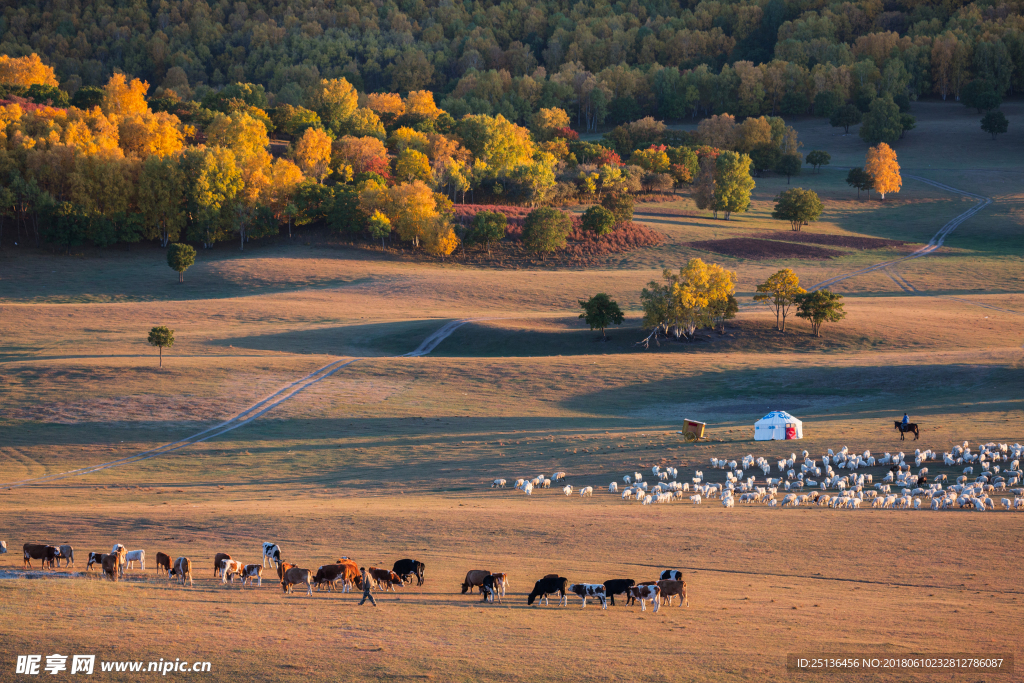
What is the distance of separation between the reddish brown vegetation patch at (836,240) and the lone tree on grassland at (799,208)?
2847 mm

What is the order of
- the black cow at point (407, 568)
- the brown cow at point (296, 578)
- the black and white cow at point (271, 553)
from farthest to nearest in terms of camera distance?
1. the black and white cow at point (271, 553)
2. the black cow at point (407, 568)
3. the brown cow at point (296, 578)

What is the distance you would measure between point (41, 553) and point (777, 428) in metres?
29.6

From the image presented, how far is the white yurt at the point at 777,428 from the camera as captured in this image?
41.0 meters

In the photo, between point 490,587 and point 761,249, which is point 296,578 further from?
point 761,249


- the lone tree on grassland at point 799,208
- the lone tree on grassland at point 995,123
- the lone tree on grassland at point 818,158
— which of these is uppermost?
the lone tree on grassland at point 995,123

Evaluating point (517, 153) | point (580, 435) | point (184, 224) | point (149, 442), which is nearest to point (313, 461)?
point (149, 442)

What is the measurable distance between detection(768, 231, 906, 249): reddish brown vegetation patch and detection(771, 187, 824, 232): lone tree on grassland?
9.34 feet

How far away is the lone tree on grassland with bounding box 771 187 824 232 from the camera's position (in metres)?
117

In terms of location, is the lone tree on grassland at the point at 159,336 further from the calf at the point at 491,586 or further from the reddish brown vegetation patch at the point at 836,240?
the reddish brown vegetation patch at the point at 836,240

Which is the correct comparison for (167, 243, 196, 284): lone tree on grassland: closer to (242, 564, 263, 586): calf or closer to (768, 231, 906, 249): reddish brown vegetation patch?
(768, 231, 906, 249): reddish brown vegetation patch

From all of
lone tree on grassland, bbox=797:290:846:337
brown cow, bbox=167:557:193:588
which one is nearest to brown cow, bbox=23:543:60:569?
brown cow, bbox=167:557:193:588

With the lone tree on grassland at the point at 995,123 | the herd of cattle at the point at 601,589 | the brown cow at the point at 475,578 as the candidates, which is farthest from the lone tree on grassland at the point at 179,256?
the lone tree on grassland at the point at 995,123

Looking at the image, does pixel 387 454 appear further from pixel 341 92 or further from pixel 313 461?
pixel 341 92

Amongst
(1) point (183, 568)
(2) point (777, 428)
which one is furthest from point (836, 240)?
(1) point (183, 568)
